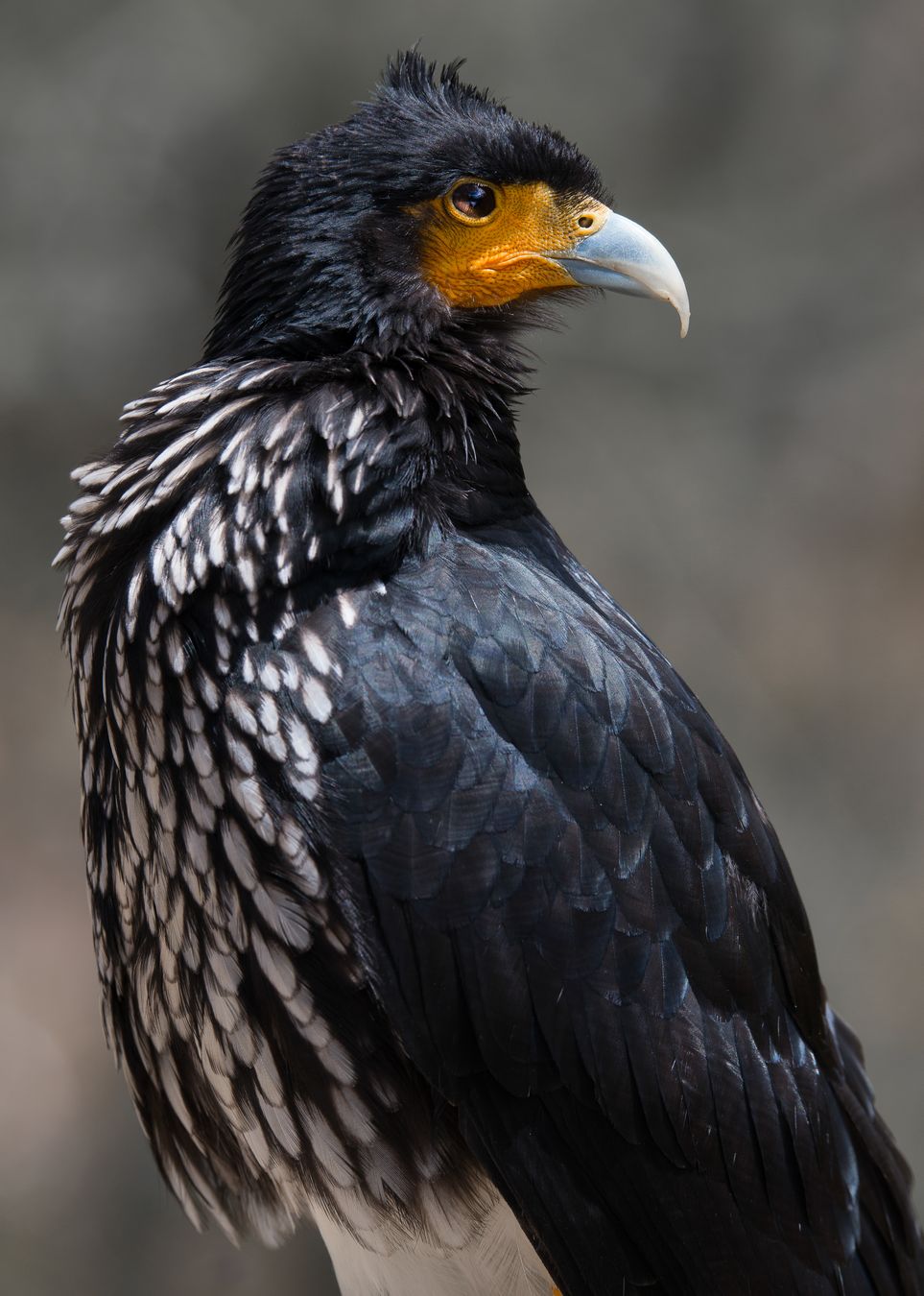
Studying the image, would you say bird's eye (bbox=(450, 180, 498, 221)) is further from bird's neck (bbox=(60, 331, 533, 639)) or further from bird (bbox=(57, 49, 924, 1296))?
bird's neck (bbox=(60, 331, 533, 639))

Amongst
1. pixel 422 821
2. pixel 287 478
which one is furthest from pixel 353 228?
pixel 422 821

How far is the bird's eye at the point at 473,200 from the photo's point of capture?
1875 millimetres

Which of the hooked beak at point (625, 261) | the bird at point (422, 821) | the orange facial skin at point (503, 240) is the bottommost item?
the bird at point (422, 821)

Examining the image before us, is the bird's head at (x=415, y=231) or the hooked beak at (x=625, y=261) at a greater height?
the bird's head at (x=415, y=231)

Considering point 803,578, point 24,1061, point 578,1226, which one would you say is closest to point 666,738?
point 578,1226

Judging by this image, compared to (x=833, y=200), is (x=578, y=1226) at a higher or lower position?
lower

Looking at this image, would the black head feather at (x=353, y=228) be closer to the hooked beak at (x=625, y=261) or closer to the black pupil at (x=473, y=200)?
the black pupil at (x=473, y=200)

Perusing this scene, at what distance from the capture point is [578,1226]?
1.61m

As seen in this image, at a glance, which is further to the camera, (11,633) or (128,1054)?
(11,633)

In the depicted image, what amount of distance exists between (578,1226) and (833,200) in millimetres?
3538

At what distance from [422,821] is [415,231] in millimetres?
862

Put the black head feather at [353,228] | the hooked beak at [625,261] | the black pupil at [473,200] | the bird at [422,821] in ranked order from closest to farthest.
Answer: the bird at [422,821] → the black head feather at [353,228] → the black pupil at [473,200] → the hooked beak at [625,261]

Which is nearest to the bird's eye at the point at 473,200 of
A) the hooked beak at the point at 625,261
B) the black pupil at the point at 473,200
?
the black pupil at the point at 473,200

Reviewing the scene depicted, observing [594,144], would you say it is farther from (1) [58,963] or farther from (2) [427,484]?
(1) [58,963]
